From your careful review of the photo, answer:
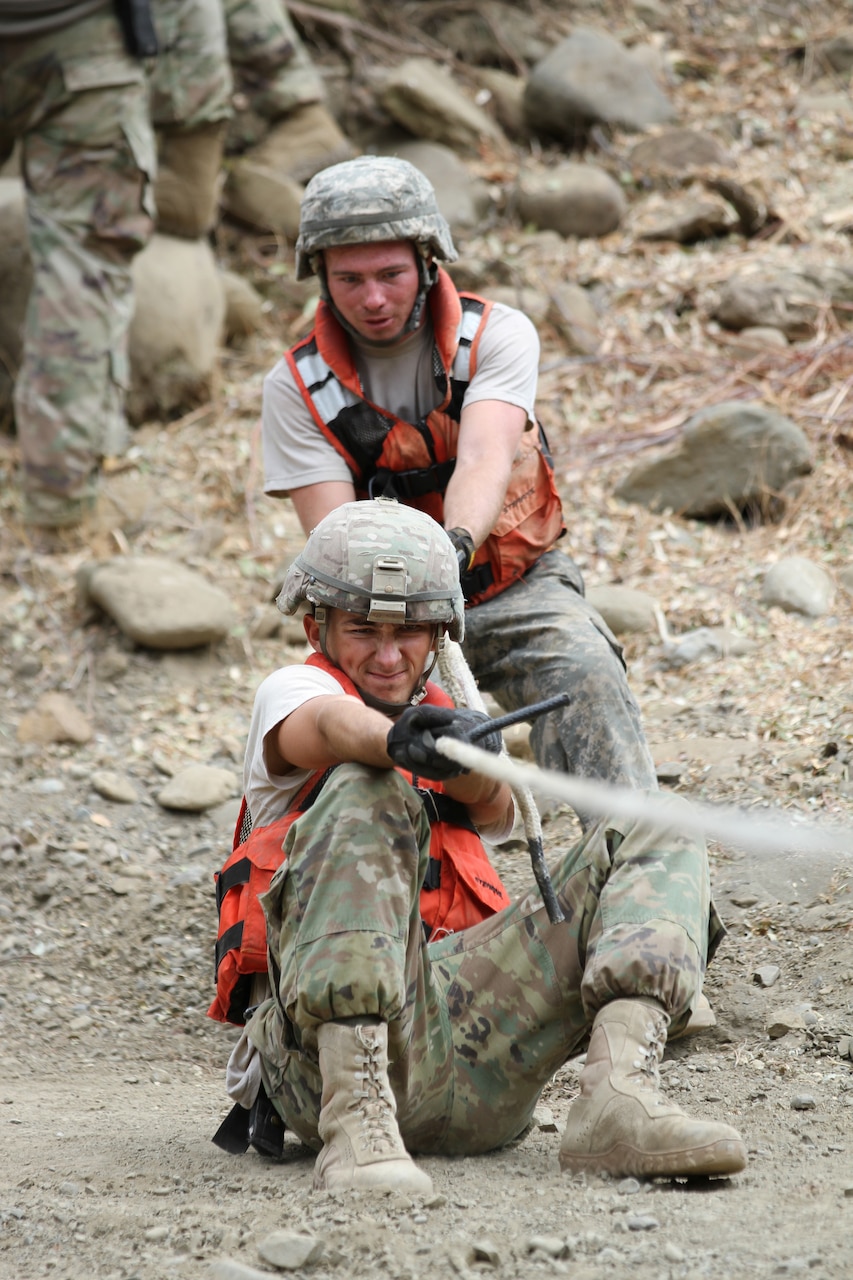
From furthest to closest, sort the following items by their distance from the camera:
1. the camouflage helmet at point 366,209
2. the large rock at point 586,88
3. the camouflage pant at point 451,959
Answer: the large rock at point 586,88 → the camouflage helmet at point 366,209 → the camouflage pant at point 451,959

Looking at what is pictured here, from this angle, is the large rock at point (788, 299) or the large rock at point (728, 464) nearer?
the large rock at point (728, 464)

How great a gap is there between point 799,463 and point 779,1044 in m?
3.60

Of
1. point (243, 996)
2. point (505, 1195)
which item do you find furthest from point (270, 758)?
point (505, 1195)

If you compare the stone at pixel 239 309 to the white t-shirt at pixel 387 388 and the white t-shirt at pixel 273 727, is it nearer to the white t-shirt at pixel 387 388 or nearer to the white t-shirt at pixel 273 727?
the white t-shirt at pixel 387 388

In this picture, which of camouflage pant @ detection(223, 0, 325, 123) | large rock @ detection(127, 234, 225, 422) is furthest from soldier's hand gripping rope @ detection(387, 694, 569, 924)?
camouflage pant @ detection(223, 0, 325, 123)

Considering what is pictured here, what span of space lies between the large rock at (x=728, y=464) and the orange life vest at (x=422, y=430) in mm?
2619

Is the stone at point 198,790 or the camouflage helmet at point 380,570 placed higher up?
the camouflage helmet at point 380,570

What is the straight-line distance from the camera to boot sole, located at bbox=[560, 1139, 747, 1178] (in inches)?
92.6

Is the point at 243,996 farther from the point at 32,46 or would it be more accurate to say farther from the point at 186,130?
the point at 186,130

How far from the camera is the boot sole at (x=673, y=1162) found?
2.35 meters

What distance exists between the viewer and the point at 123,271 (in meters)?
6.30

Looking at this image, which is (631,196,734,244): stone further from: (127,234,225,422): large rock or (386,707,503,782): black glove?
(386,707,503,782): black glove

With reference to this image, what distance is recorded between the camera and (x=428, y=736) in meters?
2.32

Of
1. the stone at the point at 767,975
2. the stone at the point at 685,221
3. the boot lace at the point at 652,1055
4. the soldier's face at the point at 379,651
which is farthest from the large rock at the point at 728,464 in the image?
the boot lace at the point at 652,1055
